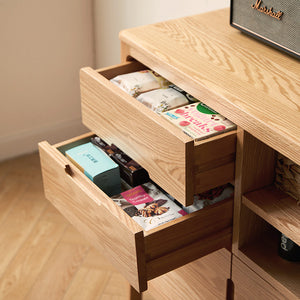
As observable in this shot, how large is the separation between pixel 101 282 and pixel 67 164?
63cm

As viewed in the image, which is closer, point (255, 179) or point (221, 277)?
point (255, 179)

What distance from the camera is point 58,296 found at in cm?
166

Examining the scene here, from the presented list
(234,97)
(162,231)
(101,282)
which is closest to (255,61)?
(234,97)

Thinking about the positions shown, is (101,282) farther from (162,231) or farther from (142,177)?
(162,231)

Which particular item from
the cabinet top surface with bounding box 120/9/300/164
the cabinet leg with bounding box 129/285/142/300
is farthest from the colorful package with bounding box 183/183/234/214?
the cabinet leg with bounding box 129/285/142/300

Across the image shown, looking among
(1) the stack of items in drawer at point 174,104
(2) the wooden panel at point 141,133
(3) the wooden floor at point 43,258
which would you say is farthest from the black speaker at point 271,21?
(3) the wooden floor at point 43,258

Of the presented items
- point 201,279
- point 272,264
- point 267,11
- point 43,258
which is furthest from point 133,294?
point 267,11

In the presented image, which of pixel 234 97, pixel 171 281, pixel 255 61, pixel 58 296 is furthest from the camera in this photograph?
pixel 58 296

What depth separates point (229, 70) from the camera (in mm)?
1109

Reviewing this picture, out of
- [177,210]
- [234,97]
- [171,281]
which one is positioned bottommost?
[171,281]

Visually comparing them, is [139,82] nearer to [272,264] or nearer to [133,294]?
[272,264]

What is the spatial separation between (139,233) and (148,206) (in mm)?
176

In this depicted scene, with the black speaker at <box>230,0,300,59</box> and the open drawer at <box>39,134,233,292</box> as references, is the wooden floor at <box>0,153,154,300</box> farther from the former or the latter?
the black speaker at <box>230,0,300,59</box>

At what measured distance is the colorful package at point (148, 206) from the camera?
3.72 ft
